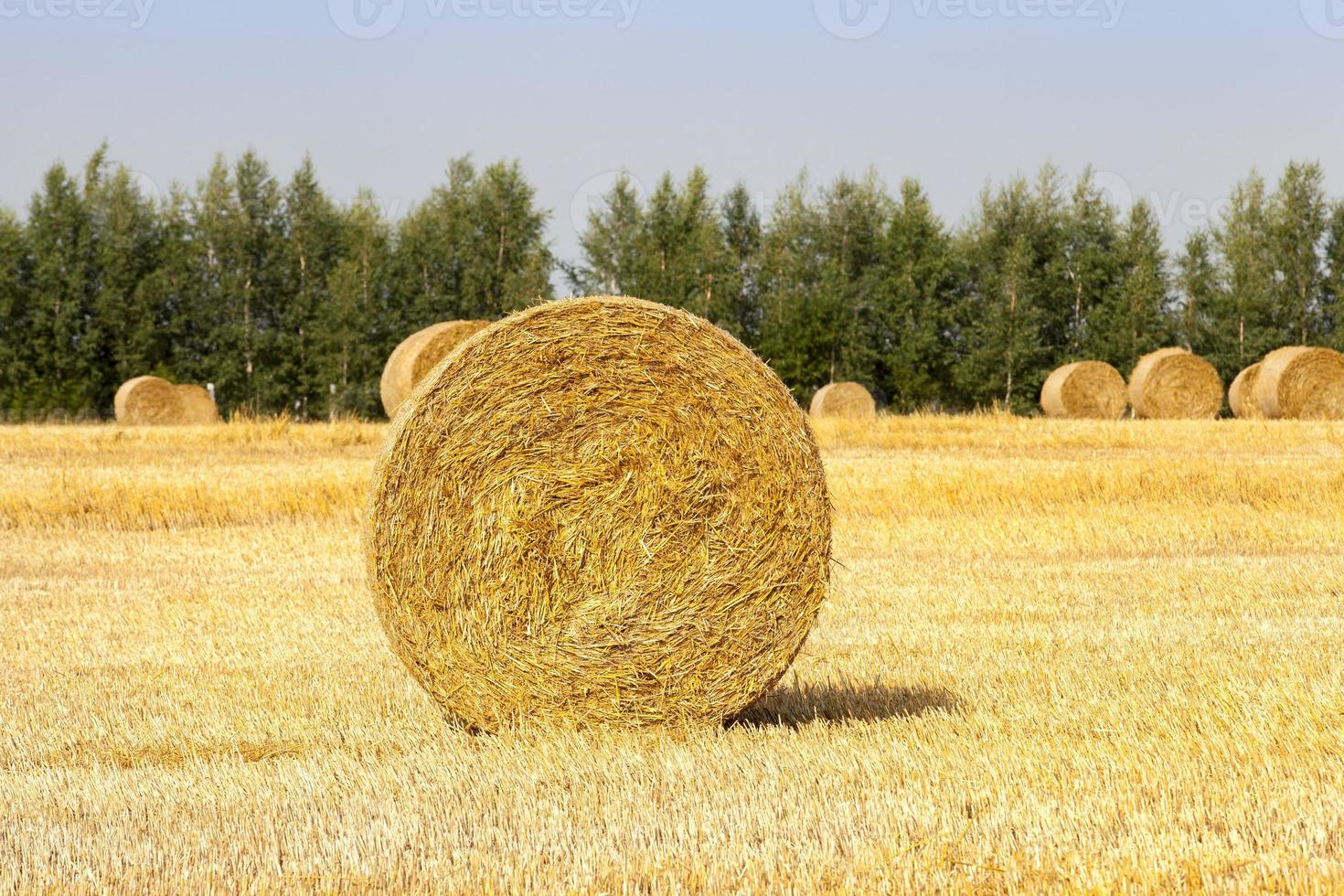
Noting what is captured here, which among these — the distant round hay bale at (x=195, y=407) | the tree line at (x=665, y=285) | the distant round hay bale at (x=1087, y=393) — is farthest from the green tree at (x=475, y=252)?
the distant round hay bale at (x=1087, y=393)

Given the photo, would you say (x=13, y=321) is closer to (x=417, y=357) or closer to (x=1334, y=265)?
(x=417, y=357)

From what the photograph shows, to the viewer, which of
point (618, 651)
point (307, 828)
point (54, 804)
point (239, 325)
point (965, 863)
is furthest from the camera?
point (239, 325)

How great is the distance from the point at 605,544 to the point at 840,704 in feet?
5.08

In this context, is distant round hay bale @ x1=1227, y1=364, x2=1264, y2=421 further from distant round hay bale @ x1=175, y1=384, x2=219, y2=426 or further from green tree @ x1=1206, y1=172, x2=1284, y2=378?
distant round hay bale @ x1=175, y1=384, x2=219, y2=426

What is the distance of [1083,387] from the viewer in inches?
1433

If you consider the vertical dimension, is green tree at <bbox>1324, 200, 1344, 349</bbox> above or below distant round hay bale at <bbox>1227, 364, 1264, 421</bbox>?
above

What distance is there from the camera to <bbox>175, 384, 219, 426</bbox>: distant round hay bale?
3328 cm

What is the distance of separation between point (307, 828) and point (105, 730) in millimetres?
2329

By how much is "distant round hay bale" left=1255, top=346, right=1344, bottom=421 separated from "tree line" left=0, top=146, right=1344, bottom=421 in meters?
13.3

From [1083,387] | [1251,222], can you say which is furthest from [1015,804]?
[1251,222]

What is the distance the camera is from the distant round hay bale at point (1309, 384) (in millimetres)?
32250

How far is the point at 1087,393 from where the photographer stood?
3644 centimetres

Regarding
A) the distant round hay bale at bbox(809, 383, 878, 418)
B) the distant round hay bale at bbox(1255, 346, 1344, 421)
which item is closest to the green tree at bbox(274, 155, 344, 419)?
the distant round hay bale at bbox(809, 383, 878, 418)

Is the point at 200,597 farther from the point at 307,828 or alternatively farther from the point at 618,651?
the point at 307,828
